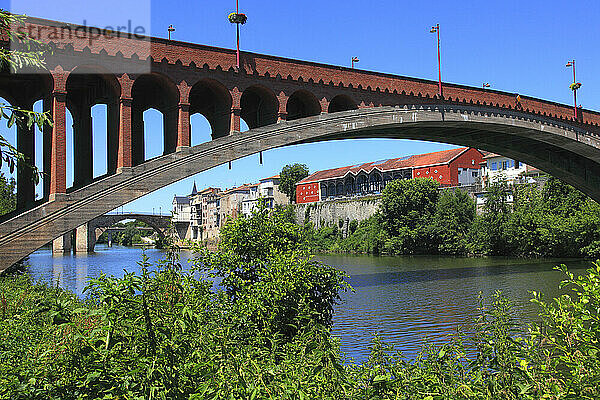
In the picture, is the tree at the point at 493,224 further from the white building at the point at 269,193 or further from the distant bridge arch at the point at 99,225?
the white building at the point at 269,193

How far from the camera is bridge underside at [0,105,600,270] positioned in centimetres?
1655

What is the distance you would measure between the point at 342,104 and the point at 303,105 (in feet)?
5.42

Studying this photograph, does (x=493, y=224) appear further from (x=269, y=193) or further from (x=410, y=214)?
(x=269, y=193)

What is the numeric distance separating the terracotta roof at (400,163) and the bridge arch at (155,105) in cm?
5310

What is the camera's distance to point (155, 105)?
837 inches

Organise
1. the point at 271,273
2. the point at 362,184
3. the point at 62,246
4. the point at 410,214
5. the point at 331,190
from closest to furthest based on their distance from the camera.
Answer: the point at 271,273
the point at 410,214
the point at 62,246
the point at 362,184
the point at 331,190

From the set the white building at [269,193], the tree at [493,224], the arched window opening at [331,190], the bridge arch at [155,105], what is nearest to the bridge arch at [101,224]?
the white building at [269,193]

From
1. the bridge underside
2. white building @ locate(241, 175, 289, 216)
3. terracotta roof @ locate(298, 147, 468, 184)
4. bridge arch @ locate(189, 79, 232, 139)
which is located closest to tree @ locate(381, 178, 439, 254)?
terracotta roof @ locate(298, 147, 468, 184)

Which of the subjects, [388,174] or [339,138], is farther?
[388,174]

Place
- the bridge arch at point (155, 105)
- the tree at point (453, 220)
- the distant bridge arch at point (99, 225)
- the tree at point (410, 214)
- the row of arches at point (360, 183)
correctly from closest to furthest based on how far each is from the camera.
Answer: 1. the bridge arch at point (155, 105)
2. the tree at point (453, 220)
3. the tree at point (410, 214)
4. the row of arches at point (360, 183)
5. the distant bridge arch at point (99, 225)

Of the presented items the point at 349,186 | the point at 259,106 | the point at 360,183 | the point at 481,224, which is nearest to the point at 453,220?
the point at 481,224

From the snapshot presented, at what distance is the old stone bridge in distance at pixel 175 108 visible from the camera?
55.4 feet

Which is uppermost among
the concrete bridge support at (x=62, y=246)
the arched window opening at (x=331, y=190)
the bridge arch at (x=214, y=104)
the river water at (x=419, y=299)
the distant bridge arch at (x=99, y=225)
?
the arched window opening at (x=331, y=190)

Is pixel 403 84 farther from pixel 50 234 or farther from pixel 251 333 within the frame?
pixel 251 333
